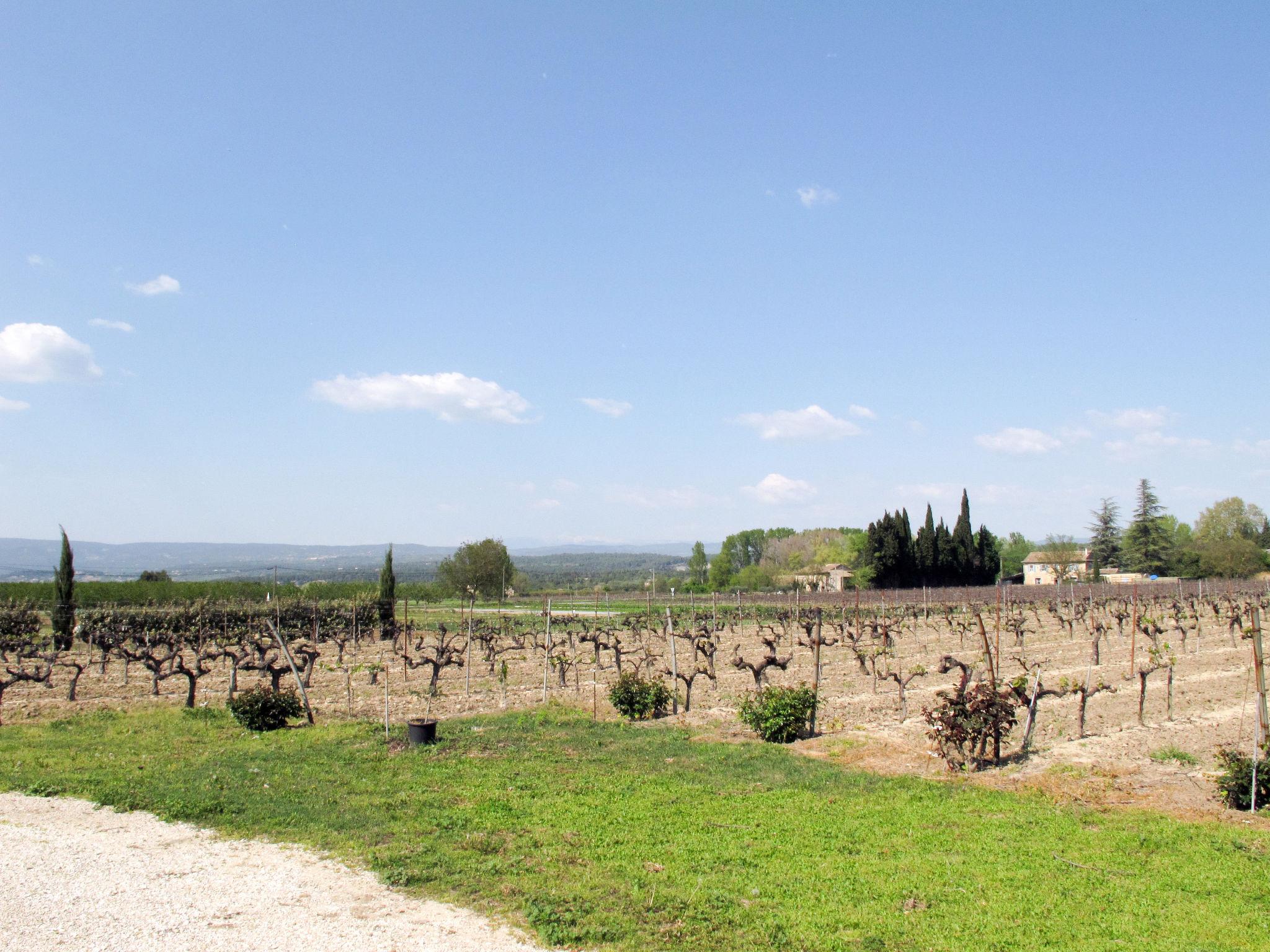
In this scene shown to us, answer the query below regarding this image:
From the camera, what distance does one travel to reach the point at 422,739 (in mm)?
12961

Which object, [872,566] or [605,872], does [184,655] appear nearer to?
[605,872]

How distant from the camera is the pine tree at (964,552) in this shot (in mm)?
75688

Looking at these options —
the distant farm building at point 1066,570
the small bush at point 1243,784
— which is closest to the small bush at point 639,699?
the small bush at point 1243,784

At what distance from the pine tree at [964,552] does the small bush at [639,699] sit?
64.9 m

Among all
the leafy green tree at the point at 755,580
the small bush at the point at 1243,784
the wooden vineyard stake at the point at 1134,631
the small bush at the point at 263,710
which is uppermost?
the wooden vineyard stake at the point at 1134,631

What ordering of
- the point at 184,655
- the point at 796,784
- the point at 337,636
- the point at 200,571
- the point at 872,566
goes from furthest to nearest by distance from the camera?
1. the point at 200,571
2. the point at 872,566
3. the point at 337,636
4. the point at 184,655
5. the point at 796,784

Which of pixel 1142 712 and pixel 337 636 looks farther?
pixel 337 636

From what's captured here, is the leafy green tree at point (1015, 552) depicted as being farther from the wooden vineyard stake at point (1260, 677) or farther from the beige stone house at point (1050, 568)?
the wooden vineyard stake at point (1260, 677)

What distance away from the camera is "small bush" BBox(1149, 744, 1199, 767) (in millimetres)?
10961

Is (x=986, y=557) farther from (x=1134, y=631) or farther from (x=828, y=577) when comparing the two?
(x=1134, y=631)

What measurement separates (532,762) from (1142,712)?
1045cm

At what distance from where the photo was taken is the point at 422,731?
12961mm

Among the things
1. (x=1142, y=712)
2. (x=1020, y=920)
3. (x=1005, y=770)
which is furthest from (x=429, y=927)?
(x=1142, y=712)

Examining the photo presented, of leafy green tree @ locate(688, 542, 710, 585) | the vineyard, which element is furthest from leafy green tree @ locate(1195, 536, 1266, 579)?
leafy green tree @ locate(688, 542, 710, 585)
